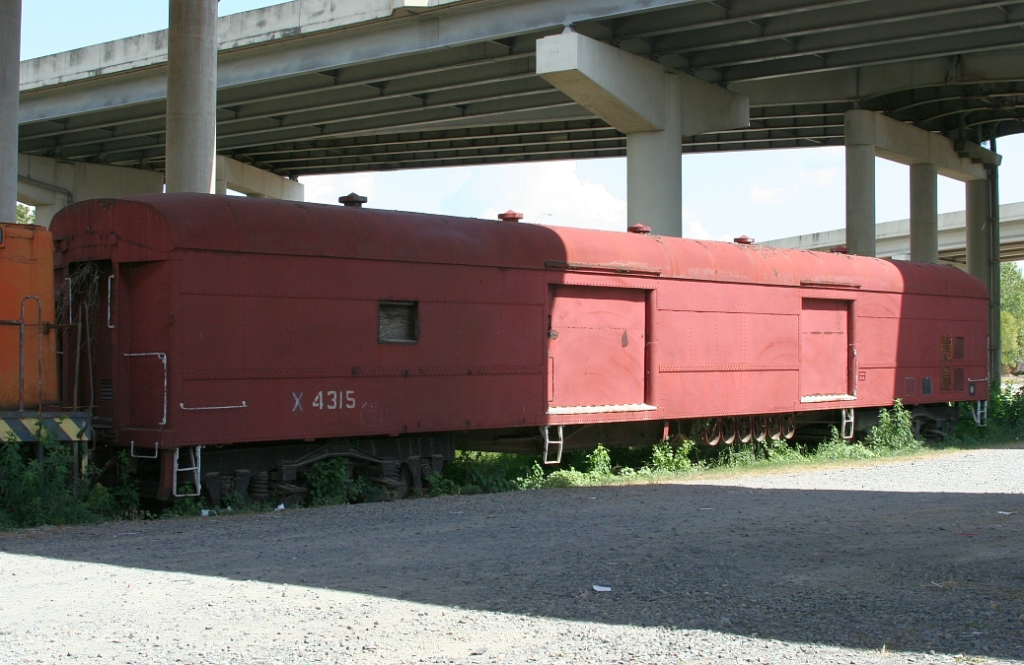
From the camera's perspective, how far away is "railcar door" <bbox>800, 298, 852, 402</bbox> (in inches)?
664

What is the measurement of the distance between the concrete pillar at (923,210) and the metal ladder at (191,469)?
109ft

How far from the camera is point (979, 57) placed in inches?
1168

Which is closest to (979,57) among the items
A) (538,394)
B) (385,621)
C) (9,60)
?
(538,394)

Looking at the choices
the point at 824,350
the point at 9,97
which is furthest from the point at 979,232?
the point at 9,97

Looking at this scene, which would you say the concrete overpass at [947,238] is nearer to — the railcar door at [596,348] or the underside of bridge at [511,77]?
the underside of bridge at [511,77]

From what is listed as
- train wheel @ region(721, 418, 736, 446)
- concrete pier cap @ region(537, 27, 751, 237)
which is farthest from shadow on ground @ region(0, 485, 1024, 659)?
concrete pier cap @ region(537, 27, 751, 237)

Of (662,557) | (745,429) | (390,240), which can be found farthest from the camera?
(745,429)

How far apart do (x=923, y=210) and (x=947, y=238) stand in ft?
80.8

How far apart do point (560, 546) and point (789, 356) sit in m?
8.96

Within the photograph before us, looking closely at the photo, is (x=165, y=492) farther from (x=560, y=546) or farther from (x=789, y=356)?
(x=789, y=356)

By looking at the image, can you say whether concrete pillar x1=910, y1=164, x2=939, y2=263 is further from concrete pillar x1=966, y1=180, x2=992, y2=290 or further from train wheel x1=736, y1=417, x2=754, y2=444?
train wheel x1=736, y1=417, x2=754, y2=444

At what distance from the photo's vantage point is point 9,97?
61.8 feet

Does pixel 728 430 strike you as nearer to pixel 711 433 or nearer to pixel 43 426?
pixel 711 433

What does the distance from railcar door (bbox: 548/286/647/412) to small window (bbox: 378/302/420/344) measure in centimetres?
204
